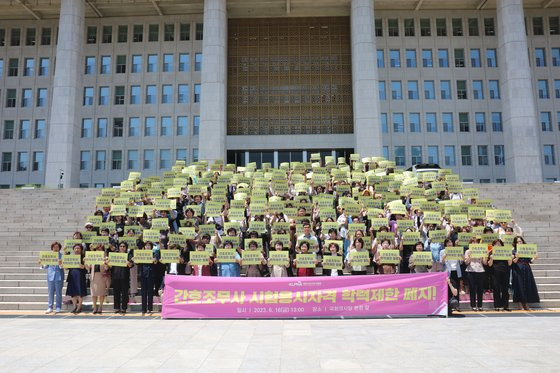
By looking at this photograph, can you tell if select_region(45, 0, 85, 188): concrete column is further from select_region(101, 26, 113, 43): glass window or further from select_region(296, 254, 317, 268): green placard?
Result: select_region(296, 254, 317, 268): green placard

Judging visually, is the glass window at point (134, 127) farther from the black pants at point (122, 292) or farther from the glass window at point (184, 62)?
the black pants at point (122, 292)

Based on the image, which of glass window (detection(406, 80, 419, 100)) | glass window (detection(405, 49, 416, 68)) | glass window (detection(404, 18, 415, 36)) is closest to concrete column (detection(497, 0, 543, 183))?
glass window (detection(406, 80, 419, 100))

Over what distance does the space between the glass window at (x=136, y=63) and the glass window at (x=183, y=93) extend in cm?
442

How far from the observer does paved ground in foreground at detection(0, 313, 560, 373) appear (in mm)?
7027

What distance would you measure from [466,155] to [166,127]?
28704 mm

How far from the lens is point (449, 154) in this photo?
146ft

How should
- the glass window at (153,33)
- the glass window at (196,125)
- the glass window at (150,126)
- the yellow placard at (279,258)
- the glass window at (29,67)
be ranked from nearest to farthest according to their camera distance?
the yellow placard at (279,258) → the glass window at (196,125) → the glass window at (150,126) → the glass window at (153,33) → the glass window at (29,67)

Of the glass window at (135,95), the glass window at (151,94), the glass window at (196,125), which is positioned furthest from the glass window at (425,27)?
the glass window at (135,95)

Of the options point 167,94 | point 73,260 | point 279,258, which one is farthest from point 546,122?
point 73,260

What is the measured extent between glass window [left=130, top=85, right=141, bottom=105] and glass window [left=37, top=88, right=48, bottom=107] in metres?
8.54

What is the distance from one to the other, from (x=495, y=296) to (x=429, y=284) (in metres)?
2.30

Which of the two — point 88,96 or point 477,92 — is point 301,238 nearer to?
point 477,92

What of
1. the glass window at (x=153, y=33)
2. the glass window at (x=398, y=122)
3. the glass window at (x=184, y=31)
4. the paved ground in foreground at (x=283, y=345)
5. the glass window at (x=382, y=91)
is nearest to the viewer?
the paved ground in foreground at (x=283, y=345)

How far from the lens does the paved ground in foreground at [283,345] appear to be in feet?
23.1
